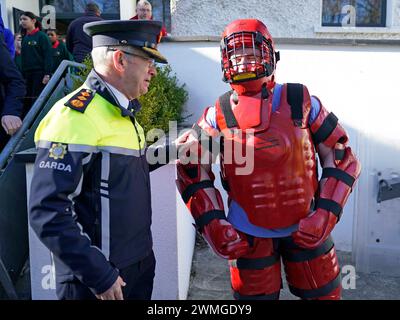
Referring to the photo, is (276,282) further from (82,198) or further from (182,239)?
(82,198)

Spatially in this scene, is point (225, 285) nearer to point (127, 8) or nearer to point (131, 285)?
point (131, 285)

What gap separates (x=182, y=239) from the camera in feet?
10.2

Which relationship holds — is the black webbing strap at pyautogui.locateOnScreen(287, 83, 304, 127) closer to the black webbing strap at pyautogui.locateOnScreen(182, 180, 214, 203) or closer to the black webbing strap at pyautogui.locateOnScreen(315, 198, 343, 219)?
the black webbing strap at pyautogui.locateOnScreen(315, 198, 343, 219)

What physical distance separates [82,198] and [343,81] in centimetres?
319

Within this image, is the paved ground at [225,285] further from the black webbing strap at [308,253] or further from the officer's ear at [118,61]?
the officer's ear at [118,61]

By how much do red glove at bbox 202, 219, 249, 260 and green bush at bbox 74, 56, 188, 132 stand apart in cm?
134

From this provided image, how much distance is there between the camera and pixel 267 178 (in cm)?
218

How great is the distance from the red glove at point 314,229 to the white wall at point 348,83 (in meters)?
1.75

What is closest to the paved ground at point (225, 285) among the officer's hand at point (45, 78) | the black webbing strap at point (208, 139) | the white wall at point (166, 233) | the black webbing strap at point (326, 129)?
the white wall at point (166, 233)

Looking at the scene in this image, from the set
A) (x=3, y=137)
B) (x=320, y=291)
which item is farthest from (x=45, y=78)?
(x=320, y=291)

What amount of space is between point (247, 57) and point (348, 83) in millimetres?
2361

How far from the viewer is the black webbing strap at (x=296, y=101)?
2154mm

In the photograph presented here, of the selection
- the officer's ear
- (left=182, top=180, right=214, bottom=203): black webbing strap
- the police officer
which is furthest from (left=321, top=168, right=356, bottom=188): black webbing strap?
the officer's ear
